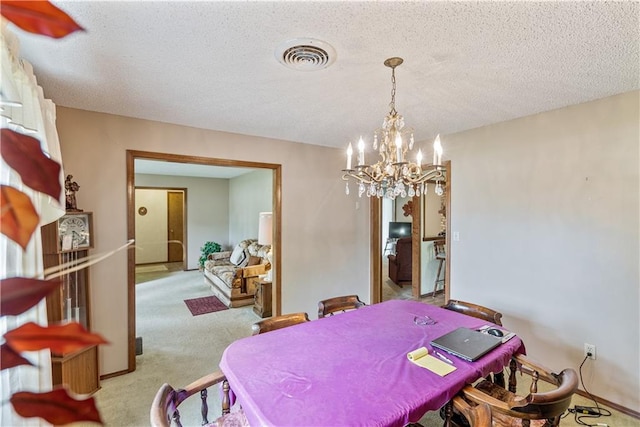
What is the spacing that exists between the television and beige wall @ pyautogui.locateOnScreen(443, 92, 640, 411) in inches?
144

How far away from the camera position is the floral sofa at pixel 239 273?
4.48 metres

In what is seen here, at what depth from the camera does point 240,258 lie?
5449 millimetres

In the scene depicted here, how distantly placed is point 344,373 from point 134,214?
7.97 feet

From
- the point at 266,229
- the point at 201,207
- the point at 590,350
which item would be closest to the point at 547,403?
the point at 590,350

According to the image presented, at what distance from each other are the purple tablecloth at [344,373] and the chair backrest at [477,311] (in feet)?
0.85

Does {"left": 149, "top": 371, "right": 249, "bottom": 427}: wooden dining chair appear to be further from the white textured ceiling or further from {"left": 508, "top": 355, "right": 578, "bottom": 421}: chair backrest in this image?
the white textured ceiling

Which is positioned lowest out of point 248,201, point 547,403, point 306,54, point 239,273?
point 239,273

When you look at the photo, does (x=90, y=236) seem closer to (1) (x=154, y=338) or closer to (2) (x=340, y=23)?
(1) (x=154, y=338)

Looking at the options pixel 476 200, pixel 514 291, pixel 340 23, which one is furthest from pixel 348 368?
pixel 476 200

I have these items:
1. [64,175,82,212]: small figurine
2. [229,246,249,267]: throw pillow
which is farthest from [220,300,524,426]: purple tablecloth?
[229,246,249,267]: throw pillow

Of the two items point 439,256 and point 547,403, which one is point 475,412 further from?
point 439,256

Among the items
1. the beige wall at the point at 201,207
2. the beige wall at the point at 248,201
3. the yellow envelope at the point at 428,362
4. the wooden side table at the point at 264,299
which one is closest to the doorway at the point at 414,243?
the wooden side table at the point at 264,299

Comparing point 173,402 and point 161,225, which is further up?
point 161,225

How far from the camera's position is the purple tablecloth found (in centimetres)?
112
